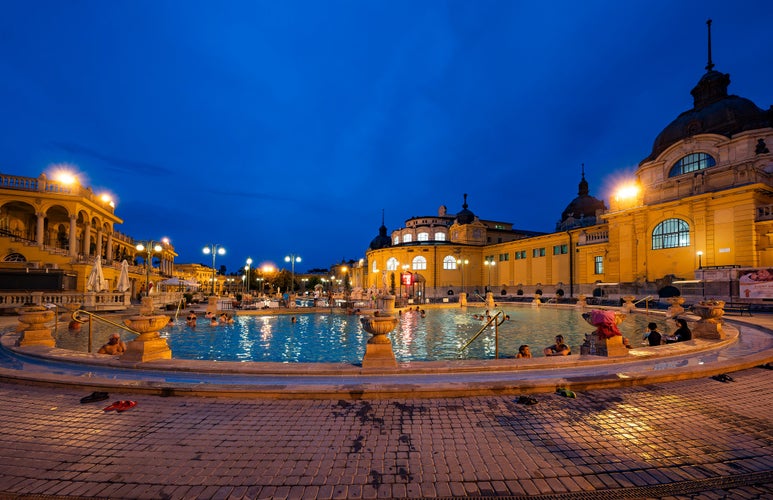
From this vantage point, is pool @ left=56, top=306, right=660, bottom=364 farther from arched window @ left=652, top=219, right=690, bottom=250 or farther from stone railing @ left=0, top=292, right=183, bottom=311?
arched window @ left=652, top=219, right=690, bottom=250

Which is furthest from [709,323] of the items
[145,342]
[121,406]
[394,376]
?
[145,342]

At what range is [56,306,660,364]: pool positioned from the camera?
1196cm

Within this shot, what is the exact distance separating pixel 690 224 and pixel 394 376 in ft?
122

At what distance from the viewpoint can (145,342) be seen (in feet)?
25.4

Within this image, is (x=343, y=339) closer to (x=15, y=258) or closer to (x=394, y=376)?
(x=394, y=376)

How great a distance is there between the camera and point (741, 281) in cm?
2481

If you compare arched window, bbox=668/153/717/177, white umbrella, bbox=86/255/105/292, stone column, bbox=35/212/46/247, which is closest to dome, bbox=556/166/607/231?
arched window, bbox=668/153/717/177

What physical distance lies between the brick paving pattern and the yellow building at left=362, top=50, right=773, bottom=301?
28795 mm

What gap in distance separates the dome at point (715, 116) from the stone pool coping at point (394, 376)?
1428 inches

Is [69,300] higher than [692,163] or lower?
lower

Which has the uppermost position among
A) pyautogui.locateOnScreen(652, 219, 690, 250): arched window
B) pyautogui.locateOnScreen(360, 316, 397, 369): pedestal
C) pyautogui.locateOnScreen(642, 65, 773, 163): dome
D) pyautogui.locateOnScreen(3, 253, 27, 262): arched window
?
pyautogui.locateOnScreen(642, 65, 773, 163): dome

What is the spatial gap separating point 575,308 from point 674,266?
12.1m

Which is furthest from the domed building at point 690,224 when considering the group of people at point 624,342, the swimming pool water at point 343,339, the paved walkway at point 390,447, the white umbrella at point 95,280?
the paved walkway at point 390,447

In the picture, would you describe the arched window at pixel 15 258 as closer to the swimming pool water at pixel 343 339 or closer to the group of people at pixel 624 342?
the swimming pool water at pixel 343 339
